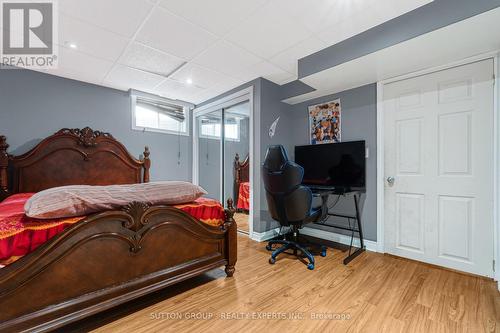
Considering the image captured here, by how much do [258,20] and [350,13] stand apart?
812 mm

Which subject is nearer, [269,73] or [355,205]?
[355,205]

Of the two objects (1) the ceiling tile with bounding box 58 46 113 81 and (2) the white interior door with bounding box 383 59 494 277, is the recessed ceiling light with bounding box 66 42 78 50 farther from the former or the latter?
A: (2) the white interior door with bounding box 383 59 494 277

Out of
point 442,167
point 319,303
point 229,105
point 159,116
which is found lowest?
point 319,303

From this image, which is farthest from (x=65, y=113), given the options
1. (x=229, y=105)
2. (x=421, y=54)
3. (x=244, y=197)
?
(x=421, y=54)

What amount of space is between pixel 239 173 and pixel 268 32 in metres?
2.25

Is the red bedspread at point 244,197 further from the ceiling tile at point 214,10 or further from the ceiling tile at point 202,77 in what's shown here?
the ceiling tile at point 214,10

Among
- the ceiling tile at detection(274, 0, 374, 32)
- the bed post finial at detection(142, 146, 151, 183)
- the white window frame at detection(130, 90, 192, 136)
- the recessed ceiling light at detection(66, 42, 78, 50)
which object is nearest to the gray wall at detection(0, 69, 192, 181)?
the white window frame at detection(130, 90, 192, 136)

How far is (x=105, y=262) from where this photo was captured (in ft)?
4.74

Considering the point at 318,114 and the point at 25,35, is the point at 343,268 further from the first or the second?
the point at 25,35

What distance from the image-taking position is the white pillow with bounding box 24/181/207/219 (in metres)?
1.30

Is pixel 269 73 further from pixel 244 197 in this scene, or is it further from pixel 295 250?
pixel 295 250

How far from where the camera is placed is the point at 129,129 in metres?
3.69

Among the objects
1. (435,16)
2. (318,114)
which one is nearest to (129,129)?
(318,114)

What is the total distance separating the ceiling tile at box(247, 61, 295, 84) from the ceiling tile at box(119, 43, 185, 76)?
3.15ft
